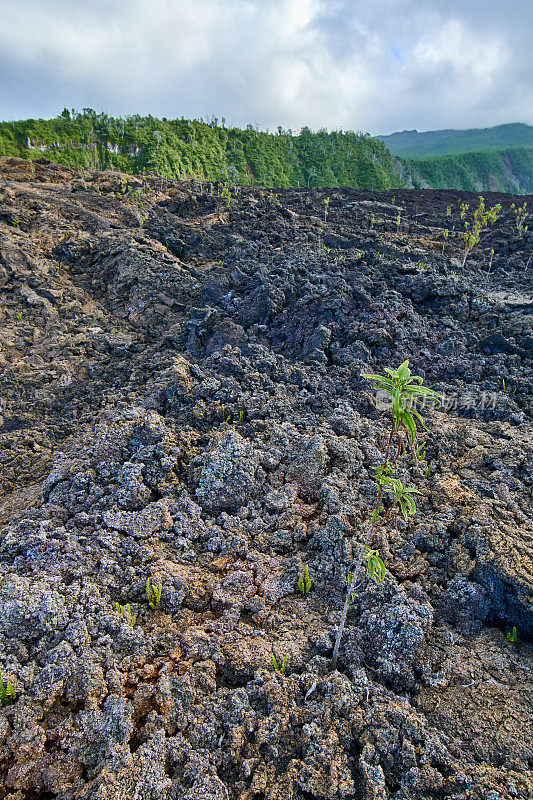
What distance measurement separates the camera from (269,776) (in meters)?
3.12

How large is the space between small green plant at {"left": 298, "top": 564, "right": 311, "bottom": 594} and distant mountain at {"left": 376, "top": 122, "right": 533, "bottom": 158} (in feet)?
328

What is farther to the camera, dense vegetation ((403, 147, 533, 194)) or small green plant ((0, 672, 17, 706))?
dense vegetation ((403, 147, 533, 194))

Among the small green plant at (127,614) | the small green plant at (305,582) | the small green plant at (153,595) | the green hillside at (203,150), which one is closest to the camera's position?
the small green plant at (127,614)

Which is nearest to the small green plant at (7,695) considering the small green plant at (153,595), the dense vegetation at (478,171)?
the small green plant at (153,595)

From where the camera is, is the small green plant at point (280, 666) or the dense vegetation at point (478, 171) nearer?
the small green plant at point (280, 666)

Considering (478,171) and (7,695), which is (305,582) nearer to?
(7,695)

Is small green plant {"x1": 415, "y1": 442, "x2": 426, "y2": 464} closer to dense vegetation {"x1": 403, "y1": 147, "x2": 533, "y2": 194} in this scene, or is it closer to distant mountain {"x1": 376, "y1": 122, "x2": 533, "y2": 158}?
dense vegetation {"x1": 403, "y1": 147, "x2": 533, "y2": 194}

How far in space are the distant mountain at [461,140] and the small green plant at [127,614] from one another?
100868 millimetres

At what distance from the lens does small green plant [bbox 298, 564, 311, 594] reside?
452 centimetres

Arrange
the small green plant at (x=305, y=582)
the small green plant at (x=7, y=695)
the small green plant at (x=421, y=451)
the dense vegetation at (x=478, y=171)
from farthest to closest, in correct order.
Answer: the dense vegetation at (x=478, y=171)
the small green plant at (x=421, y=451)
the small green plant at (x=305, y=582)
the small green plant at (x=7, y=695)

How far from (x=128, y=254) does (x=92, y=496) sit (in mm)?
10237

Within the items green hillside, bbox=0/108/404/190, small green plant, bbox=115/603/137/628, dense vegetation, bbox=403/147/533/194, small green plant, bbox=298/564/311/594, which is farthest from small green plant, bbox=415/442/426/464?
dense vegetation, bbox=403/147/533/194

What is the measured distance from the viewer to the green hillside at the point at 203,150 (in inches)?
1249

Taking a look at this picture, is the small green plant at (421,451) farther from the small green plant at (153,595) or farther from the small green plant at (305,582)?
the small green plant at (153,595)
